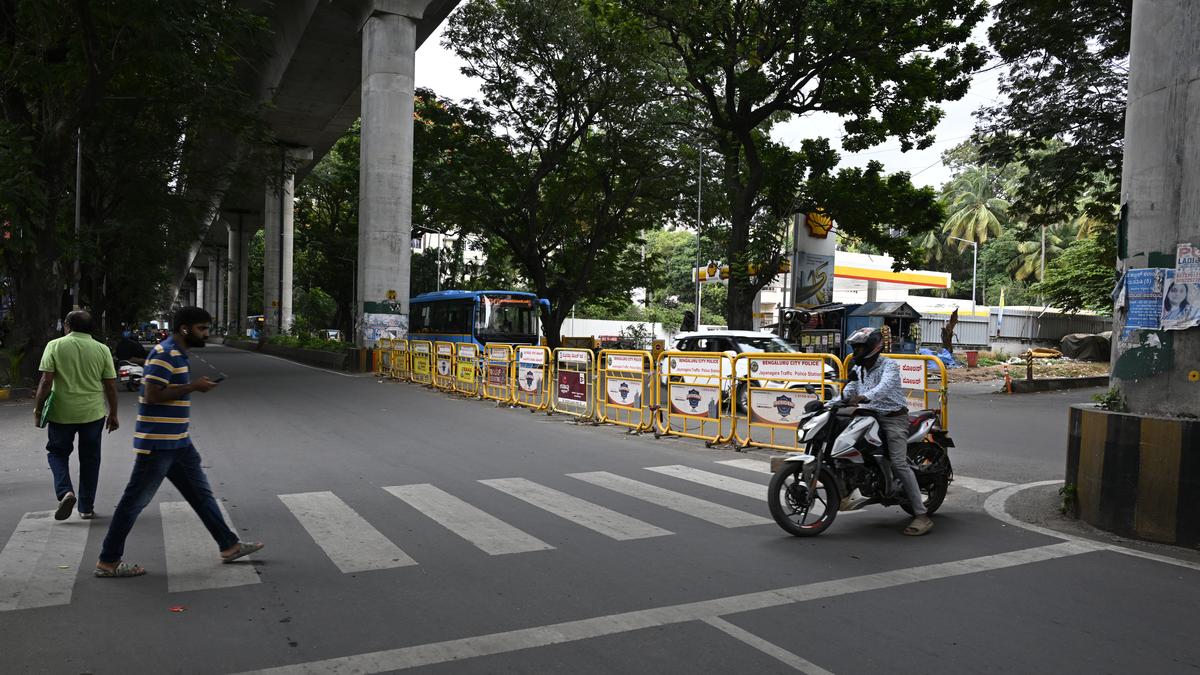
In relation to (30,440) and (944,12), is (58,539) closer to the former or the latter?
(30,440)

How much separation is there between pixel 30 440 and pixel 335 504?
713 centimetres

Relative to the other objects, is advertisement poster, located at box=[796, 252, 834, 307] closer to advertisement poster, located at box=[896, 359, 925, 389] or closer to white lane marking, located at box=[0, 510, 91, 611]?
advertisement poster, located at box=[896, 359, 925, 389]

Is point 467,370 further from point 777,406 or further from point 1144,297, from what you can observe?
point 1144,297

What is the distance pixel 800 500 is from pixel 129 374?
16.1m

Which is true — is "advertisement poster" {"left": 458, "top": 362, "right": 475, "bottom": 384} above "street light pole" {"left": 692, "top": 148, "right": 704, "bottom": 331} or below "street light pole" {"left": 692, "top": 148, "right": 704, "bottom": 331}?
below

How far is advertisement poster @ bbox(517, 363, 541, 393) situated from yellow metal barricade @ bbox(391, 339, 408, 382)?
297 inches

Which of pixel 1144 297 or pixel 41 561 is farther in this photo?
pixel 1144 297

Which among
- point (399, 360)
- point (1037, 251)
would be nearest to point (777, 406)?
point (399, 360)

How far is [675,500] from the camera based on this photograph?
7770 mm

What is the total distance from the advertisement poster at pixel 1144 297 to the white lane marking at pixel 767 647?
4.79 metres

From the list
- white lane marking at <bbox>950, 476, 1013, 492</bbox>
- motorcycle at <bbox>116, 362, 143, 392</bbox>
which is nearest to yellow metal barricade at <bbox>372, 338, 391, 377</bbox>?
motorcycle at <bbox>116, 362, 143, 392</bbox>

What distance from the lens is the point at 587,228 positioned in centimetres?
3619

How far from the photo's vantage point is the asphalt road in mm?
4004

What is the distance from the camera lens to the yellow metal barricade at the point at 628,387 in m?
13.1
